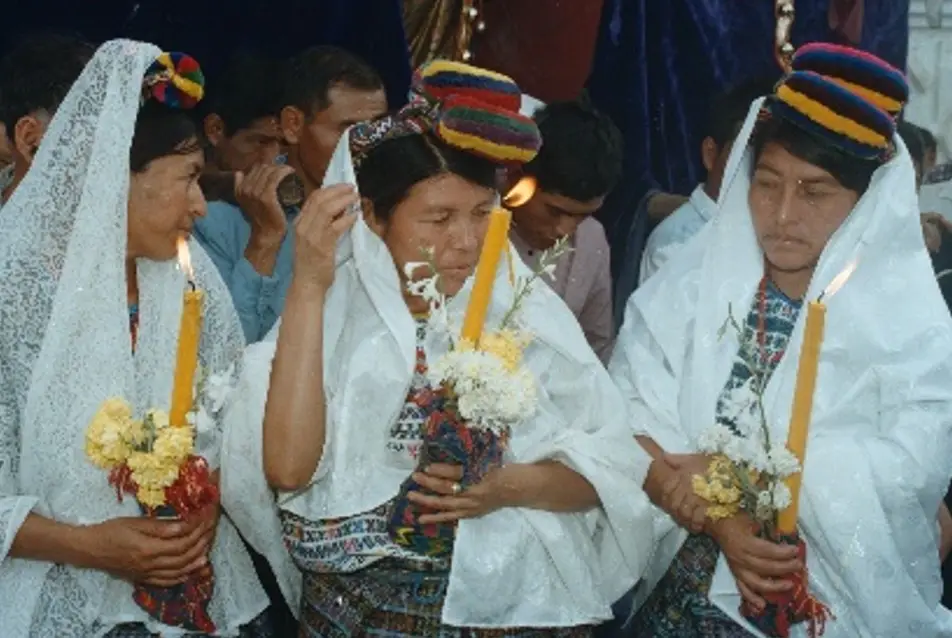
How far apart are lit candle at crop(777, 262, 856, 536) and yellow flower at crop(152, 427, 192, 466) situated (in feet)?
3.17

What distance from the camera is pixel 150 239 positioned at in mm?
3094

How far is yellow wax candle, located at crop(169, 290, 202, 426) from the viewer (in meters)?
2.73

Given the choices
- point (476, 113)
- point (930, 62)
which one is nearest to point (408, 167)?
point (476, 113)

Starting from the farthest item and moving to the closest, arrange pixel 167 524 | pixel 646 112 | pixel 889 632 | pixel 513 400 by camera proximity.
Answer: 1. pixel 646 112
2. pixel 889 632
3. pixel 167 524
4. pixel 513 400

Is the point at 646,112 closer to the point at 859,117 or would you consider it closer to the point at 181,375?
the point at 859,117

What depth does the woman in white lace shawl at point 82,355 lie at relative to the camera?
9.74 feet

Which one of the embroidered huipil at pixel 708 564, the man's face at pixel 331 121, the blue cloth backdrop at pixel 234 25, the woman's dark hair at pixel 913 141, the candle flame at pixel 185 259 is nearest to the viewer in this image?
the candle flame at pixel 185 259

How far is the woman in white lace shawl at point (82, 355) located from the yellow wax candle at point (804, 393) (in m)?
0.96

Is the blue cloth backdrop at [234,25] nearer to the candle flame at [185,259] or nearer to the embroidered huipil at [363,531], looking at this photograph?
the candle flame at [185,259]

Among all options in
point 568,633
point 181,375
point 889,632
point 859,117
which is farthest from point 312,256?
point 889,632

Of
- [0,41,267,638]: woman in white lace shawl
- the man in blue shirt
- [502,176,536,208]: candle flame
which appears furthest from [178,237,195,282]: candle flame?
[502,176,536,208]: candle flame

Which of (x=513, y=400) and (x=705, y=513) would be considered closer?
(x=513, y=400)

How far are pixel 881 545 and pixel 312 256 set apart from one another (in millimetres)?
1120

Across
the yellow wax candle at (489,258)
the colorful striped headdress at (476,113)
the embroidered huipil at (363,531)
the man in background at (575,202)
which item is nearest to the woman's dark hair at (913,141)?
the man in background at (575,202)
